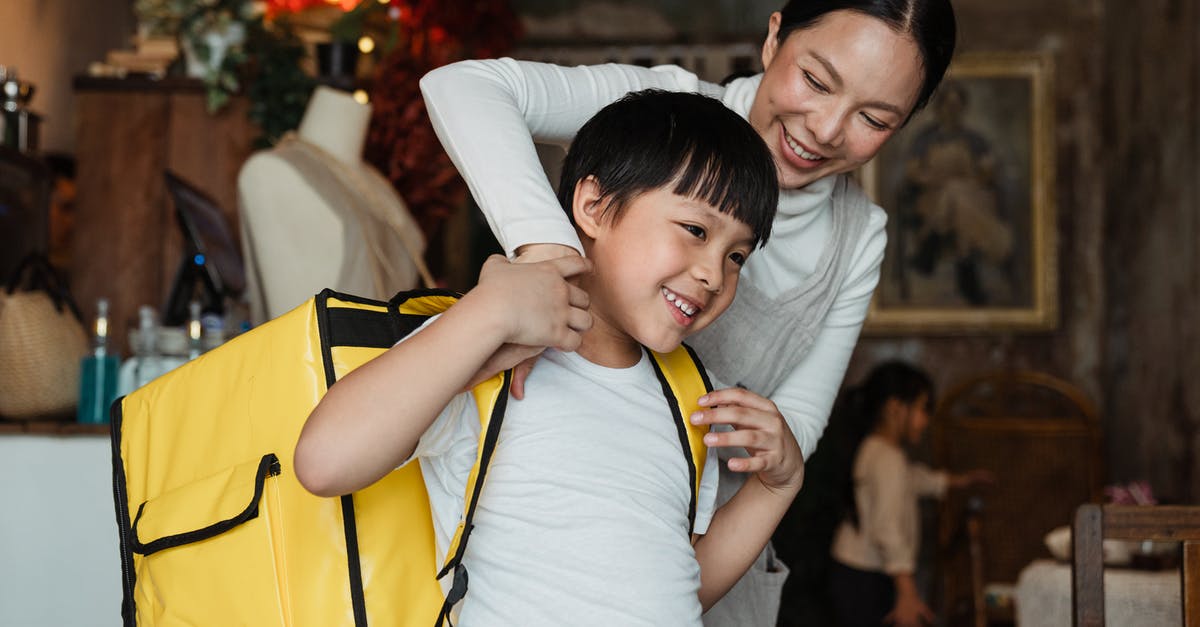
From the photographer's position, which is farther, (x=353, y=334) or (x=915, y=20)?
(x=915, y=20)

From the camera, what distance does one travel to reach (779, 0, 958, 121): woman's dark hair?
150 cm

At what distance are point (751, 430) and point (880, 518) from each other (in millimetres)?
3412

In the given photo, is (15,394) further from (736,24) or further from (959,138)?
(959,138)

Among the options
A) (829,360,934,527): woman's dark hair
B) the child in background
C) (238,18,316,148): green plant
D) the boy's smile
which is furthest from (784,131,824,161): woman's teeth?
(829,360,934,527): woman's dark hair

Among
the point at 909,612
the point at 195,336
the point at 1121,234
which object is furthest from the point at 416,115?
the point at 1121,234

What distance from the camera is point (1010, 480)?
534 cm

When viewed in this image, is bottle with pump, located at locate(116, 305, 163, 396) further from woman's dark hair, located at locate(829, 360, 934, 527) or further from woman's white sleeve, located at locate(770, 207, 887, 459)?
woman's dark hair, located at locate(829, 360, 934, 527)

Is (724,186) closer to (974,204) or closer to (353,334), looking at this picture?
(353,334)

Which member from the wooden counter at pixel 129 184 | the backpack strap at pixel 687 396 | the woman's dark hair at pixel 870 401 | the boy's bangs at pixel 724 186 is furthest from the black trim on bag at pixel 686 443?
the woman's dark hair at pixel 870 401

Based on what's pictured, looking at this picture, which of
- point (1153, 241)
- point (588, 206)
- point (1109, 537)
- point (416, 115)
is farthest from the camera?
point (1153, 241)

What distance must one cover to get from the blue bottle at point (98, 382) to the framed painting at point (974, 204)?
3958 millimetres

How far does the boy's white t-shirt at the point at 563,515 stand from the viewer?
122 cm

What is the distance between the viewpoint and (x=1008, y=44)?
5.73 metres

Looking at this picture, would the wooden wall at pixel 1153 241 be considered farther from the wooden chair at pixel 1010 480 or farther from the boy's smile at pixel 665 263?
the boy's smile at pixel 665 263
